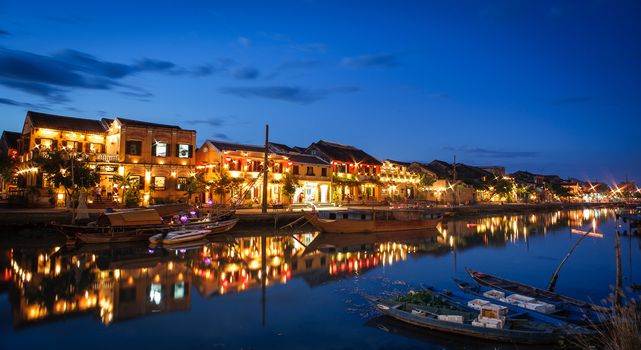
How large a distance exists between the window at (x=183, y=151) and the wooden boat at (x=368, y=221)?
57.3 feet

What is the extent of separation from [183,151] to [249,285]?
31472 millimetres

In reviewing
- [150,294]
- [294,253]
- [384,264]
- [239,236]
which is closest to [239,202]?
[239,236]

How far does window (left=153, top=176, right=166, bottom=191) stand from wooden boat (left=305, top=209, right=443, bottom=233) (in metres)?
17.4

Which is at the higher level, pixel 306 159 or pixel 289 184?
pixel 306 159

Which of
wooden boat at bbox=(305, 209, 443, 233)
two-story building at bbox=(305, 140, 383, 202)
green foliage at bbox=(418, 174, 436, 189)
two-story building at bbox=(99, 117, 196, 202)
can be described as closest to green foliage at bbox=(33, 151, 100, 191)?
two-story building at bbox=(99, 117, 196, 202)

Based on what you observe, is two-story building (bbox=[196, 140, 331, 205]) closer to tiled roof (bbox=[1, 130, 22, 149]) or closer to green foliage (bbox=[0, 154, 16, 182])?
green foliage (bbox=[0, 154, 16, 182])

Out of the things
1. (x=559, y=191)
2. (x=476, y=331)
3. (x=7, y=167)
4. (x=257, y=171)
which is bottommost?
(x=476, y=331)

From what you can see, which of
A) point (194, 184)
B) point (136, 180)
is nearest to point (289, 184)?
point (194, 184)

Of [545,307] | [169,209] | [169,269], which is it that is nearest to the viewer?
[545,307]

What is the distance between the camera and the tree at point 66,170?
35.6 meters

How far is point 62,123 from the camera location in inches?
1750

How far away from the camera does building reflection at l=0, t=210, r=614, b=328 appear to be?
16.9 meters

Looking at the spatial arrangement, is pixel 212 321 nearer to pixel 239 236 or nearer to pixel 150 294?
pixel 150 294

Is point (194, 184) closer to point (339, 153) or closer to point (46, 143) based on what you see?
point (46, 143)
